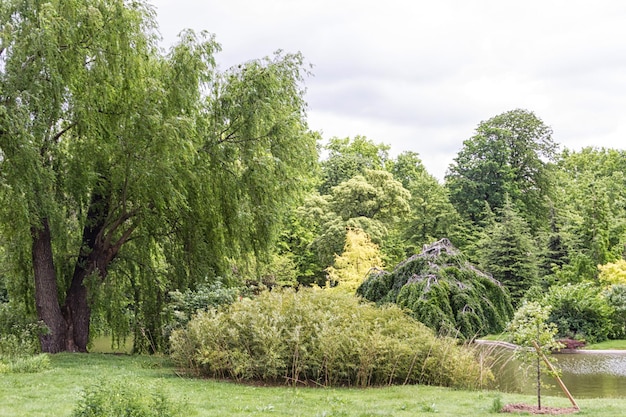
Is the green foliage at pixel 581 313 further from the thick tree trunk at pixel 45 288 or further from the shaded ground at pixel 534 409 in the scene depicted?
the thick tree trunk at pixel 45 288

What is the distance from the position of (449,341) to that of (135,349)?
6.90m

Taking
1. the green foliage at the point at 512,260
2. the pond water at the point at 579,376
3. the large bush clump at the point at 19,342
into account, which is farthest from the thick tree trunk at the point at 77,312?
the green foliage at the point at 512,260

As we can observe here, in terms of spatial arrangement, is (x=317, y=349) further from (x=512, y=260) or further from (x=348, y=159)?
(x=348, y=159)

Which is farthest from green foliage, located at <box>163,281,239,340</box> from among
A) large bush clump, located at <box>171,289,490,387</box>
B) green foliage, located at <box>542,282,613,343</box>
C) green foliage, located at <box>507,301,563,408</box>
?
green foliage, located at <box>542,282,613,343</box>

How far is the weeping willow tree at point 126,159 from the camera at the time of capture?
35.6ft

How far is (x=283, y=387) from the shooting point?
920 centimetres

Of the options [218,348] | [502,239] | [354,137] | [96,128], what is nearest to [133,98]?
Answer: [96,128]

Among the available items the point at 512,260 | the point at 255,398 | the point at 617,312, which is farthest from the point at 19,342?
the point at 512,260

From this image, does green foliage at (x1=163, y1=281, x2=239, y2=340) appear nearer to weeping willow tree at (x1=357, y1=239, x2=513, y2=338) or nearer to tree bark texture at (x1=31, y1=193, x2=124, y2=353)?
tree bark texture at (x1=31, y1=193, x2=124, y2=353)

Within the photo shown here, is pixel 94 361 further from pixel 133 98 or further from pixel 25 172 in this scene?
pixel 133 98

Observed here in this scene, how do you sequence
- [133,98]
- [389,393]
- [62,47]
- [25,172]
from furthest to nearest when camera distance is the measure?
1. [133,98]
2. [62,47]
3. [25,172]
4. [389,393]

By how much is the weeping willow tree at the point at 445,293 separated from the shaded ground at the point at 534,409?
4.68 m

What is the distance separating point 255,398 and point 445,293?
6744 mm

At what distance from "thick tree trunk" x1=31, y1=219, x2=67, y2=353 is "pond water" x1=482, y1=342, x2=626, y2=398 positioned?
811 centimetres
